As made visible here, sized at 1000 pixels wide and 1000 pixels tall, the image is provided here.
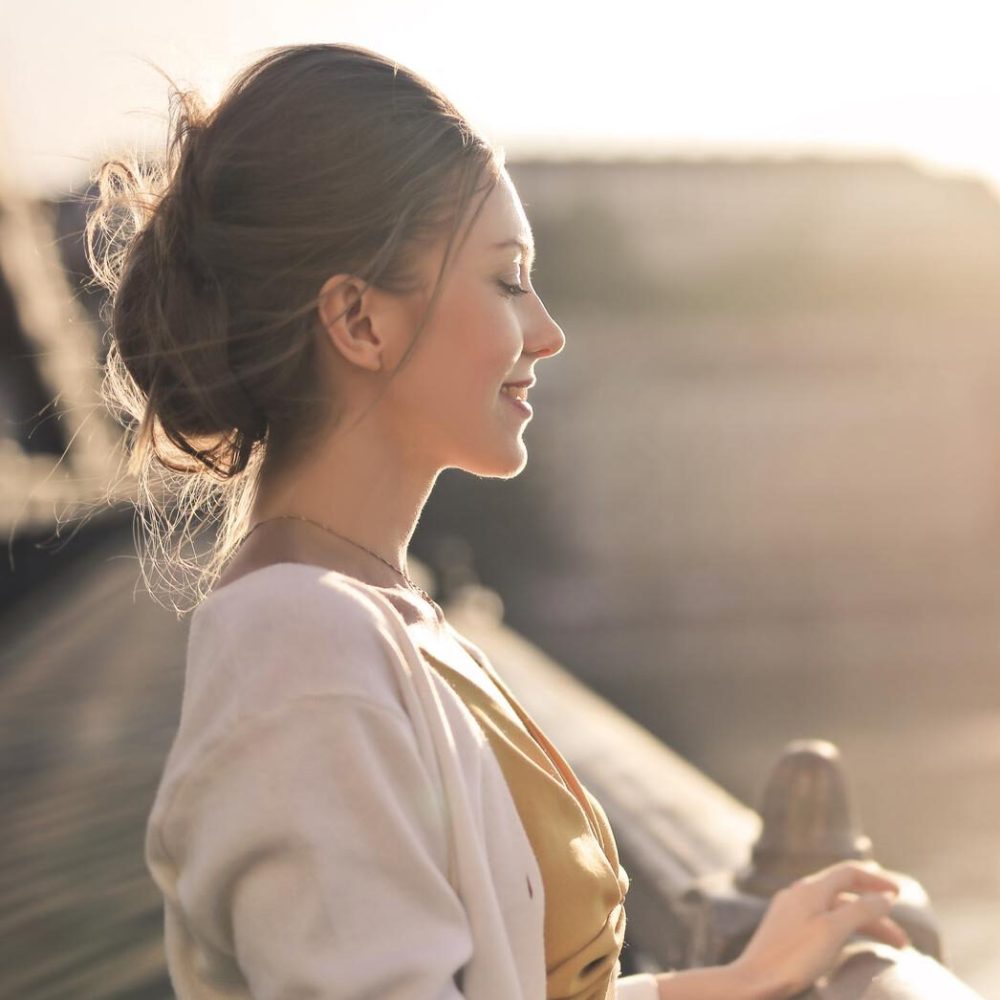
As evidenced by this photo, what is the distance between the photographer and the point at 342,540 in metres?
1.34

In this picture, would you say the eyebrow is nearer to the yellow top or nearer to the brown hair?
the brown hair

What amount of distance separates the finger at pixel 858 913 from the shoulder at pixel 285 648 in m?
0.82

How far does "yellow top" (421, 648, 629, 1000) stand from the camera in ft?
4.15

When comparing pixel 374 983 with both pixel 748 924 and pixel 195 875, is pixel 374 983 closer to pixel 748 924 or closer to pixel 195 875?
pixel 195 875

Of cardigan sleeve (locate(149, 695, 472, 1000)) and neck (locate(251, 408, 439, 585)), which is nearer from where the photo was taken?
cardigan sleeve (locate(149, 695, 472, 1000))

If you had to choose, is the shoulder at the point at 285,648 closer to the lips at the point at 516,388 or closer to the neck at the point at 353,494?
the neck at the point at 353,494

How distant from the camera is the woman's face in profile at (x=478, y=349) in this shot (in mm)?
1344

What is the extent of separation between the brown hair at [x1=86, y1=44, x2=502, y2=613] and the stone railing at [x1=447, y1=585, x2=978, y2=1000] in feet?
2.88

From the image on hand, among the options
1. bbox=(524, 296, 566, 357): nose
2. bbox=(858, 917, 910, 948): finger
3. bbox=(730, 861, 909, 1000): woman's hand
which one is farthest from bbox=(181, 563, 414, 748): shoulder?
bbox=(858, 917, 910, 948): finger

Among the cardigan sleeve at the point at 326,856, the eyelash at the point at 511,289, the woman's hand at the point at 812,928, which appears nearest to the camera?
the cardigan sleeve at the point at 326,856

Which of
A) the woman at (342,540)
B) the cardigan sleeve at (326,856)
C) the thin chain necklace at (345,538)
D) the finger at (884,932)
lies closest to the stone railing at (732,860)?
the finger at (884,932)

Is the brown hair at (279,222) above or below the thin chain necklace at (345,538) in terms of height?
above

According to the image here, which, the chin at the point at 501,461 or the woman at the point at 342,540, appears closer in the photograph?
the woman at the point at 342,540

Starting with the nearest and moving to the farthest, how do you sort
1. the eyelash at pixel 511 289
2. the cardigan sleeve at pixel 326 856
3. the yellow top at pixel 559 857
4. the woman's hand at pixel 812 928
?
the cardigan sleeve at pixel 326 856 → the yellow top at pixel 559 857 → the eyelash at pixel 511 289 → the woman's hand at pixel 812 928
